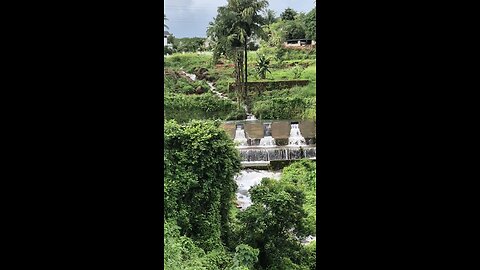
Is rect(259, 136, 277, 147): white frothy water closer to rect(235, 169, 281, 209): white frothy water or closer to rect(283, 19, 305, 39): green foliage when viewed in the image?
rect(235, 169, 281, 209): white frothy water

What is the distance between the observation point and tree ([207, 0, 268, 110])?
374cm

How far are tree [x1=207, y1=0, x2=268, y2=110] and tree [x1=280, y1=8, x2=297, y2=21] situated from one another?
196mm

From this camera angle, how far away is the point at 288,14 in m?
3.68

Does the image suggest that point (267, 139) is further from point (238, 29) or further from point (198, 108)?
point (238, 29)

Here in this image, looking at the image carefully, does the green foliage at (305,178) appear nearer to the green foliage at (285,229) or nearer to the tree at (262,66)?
the green foliage at (285,229)

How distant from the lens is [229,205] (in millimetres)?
4172

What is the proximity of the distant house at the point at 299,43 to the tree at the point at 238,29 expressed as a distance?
228 millimetres

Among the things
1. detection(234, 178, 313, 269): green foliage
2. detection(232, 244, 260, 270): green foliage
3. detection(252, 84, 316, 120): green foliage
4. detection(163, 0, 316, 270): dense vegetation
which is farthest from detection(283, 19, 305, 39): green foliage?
detection(232, 244, 260, 270): green foliage

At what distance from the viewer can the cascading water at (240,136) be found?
391 cm

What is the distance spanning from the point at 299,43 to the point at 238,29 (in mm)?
522
